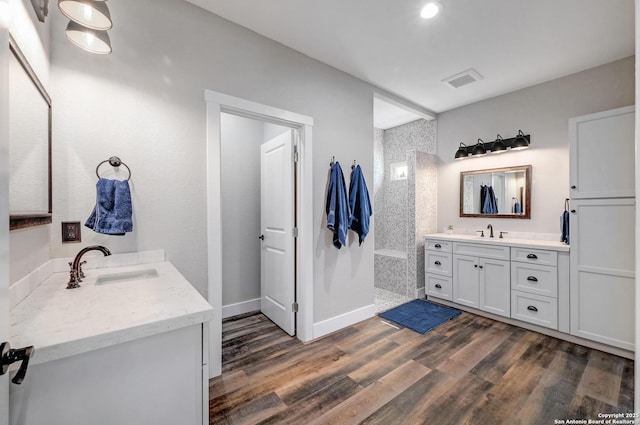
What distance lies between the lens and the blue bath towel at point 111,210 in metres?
1.56

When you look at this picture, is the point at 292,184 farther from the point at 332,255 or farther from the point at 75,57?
the point at 75,57

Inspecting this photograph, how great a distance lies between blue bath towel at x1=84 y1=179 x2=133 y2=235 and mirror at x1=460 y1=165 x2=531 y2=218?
12.7 ft

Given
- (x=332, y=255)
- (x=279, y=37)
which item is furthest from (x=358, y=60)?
(x=332, y=255)

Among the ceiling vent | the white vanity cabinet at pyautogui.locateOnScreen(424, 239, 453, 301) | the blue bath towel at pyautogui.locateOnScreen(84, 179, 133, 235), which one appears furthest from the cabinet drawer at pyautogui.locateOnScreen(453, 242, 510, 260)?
the blue bath towel at pyautogui.locateOnScreen(84, 179, 133, 235)

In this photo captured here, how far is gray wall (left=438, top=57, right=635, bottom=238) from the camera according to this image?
8.96ft

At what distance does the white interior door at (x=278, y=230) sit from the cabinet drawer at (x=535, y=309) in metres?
2.38

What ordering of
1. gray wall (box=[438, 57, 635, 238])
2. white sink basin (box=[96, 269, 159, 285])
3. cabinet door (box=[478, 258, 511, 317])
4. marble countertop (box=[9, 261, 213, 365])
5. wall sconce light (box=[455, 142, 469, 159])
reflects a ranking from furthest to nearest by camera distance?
wall sconce light (box=[455, 142, 469, 159])
cabinet door (box=[478, 258, 511, 317])
gray wall (box=[438, 57, 635, 238])
white sink basin (box=[96, 269, 159, 285])
marble countertop (box=[9, 261, 213, 365])

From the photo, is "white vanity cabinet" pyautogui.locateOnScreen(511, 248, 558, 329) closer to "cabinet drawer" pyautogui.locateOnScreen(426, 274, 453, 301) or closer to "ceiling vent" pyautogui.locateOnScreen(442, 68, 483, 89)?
"cabinet drawer" pyautogui.locateOnScreen(426, 274, 453, 301)

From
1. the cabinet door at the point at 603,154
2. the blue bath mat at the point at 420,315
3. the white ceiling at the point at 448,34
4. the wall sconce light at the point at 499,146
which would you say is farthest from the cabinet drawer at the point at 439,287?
the white ceiling at the point at 448,34

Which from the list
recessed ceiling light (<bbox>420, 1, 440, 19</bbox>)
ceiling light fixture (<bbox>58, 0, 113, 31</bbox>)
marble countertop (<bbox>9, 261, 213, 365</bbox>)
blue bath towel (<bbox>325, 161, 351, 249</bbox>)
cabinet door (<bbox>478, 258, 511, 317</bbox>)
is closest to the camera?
marble countertop (<bbox>9, 261, 213, 365</bbox>)

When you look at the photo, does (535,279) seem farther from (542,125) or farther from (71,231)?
(71,231)

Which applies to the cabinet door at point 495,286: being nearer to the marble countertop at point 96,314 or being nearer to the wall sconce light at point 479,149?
the wall sconce light at point 479,149

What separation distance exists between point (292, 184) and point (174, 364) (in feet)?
6.17

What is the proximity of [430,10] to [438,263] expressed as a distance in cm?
280
